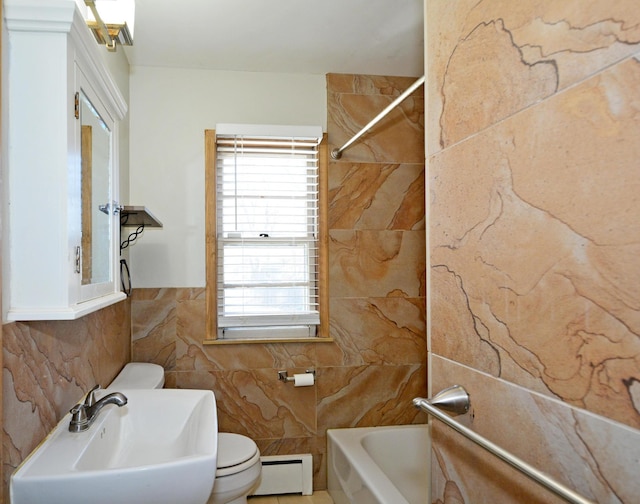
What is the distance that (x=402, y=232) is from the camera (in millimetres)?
3020

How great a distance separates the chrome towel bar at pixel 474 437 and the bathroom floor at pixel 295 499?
196 centimetres

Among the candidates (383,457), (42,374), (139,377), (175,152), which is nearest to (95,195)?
(42,374)

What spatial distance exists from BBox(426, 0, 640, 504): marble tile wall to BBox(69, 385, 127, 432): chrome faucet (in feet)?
3.15

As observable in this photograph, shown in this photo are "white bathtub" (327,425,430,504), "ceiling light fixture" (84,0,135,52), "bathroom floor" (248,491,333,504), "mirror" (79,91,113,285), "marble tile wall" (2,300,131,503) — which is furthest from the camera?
"bathroom floor" (248,491,333,504)

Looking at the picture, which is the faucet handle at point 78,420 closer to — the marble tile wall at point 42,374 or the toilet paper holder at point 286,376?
the marble tile wall at point 42,374

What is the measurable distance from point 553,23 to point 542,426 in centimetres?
65

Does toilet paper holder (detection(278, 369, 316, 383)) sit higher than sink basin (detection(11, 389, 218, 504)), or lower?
lower

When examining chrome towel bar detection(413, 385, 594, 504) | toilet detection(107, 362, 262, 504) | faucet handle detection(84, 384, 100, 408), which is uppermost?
chrome towel bar detection(413, 385, 594, 504)

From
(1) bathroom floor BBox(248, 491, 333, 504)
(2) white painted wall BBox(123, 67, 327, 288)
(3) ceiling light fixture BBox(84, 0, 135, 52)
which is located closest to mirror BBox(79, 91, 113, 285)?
(3) ceiling light fixture BBox(84, 0, 135, 52)

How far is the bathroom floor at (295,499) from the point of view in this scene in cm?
276

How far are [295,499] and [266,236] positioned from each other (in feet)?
4.81

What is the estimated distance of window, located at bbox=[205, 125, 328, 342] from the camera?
2881 mm

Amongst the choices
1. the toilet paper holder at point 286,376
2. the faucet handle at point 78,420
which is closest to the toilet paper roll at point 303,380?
the toilet paper holder at point 286,376

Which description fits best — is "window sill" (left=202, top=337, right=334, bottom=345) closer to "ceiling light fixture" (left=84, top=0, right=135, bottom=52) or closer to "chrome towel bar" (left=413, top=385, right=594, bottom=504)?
"ceiling light fixture" (left=84, top=0, right=135, bottom=52)
